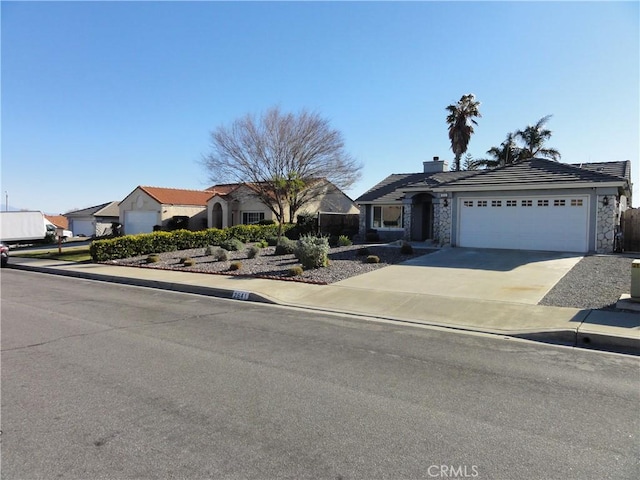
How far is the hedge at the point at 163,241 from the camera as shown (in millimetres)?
20141

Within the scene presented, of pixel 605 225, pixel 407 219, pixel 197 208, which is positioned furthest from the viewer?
pixel 197 208

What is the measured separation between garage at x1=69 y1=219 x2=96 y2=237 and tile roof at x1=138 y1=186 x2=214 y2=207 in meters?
18.8

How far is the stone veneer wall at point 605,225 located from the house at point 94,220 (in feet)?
147

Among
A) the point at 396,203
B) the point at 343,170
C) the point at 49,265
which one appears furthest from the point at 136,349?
the point at 343,170

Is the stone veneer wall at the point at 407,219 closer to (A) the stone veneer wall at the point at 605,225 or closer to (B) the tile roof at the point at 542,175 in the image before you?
(B) the tile roof at the point at 542,175

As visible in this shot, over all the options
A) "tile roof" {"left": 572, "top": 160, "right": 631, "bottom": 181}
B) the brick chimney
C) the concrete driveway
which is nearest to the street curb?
the concrete driveway

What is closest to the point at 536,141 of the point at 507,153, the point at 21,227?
the point at 507,153

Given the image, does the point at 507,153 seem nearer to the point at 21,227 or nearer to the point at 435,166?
the point at 435,166

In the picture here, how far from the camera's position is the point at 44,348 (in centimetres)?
654

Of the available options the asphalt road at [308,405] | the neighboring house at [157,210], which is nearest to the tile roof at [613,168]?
the asphalt road at [308,405]

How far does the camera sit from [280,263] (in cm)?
1698

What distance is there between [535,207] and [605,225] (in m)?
2.66

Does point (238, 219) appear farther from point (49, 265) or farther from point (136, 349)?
point (136, 349)

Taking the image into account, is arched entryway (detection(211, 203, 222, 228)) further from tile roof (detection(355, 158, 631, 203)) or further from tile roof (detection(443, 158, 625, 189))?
tile roof (detection(443, 158, 625, 189))
